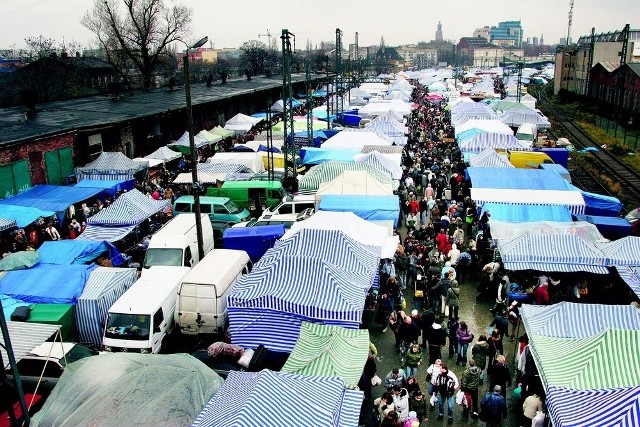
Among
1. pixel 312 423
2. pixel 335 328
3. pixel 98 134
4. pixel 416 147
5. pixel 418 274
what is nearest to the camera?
pixel 312 423

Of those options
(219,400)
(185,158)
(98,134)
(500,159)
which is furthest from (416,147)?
(219,400)

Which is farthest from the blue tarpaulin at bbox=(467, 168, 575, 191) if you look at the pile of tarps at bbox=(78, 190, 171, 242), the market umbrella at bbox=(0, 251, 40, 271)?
the market umbrella at bbox=(0, 251, 40, 271)

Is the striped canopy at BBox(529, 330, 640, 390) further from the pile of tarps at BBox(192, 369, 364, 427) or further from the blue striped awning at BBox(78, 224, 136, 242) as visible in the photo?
the blue striped awning at BBox(78, 224, 136, 242)

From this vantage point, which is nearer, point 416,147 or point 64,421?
point 64,421

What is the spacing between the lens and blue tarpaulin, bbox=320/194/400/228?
608 inches

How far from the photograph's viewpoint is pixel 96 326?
1086 cm

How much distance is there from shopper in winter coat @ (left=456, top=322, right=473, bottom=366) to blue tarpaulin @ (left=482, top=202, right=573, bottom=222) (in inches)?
212

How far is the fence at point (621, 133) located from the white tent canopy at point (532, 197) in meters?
18.7

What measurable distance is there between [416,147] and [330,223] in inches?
655

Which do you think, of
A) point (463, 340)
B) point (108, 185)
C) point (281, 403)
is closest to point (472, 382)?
point (463, 340)

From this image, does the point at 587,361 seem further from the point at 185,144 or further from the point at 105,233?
the point at 185,144

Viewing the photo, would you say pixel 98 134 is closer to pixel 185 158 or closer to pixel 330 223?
pixel 185 158

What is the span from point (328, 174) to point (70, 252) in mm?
8515

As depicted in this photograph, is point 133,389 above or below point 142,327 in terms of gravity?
above
